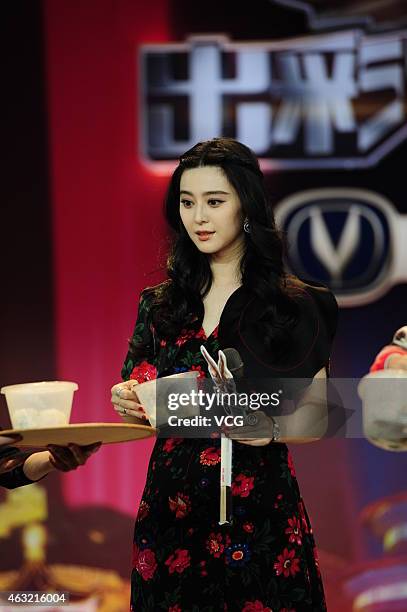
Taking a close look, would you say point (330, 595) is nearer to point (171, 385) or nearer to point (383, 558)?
point (383, 558)

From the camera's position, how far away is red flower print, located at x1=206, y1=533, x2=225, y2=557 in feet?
7.25

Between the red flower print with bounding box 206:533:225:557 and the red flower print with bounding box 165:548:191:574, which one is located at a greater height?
the red flower print with bounding box 206:533:225:557

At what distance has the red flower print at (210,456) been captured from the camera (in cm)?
227

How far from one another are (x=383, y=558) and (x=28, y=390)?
244 cm

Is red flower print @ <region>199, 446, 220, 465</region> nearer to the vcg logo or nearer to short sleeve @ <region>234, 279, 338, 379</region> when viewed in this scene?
short sleeve @ <region>234, 279, 338, 379</region>

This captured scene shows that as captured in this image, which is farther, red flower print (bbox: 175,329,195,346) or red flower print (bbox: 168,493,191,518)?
red flower print (bbox: 175,329,195,346)

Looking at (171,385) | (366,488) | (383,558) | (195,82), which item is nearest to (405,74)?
(195,82)

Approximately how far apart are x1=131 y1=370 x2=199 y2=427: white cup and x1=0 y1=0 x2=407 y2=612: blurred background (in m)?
1.85

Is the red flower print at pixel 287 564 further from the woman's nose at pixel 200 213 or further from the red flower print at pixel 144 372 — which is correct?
the woman's nose at pixel 200 213

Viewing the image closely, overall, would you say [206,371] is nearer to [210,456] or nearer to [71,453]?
[210,456]

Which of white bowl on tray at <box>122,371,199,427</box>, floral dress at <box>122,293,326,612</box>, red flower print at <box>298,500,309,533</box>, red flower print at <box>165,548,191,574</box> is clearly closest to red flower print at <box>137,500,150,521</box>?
floral dress at <box>122,293,326,612</box>

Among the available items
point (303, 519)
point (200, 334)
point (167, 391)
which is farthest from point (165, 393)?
point (303, 519)

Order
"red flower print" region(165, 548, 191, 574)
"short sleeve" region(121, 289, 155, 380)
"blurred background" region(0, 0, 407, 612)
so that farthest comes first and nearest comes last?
"blurred background" region(0, 0, 407, 612), "short sleeve" region(121, 289, 155, 380), "red flower print" region(165, 548, 191, 574)

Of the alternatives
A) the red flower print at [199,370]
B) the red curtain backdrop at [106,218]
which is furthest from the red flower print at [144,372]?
the red curtain backdrop at [106,218]
